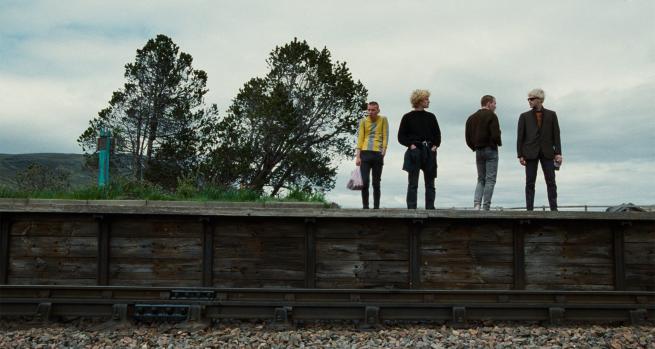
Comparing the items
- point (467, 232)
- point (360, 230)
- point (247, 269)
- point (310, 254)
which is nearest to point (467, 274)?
point (467, 232)

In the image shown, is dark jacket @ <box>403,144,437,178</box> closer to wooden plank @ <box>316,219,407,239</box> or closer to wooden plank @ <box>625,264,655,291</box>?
wooden plank @ <box>316,219,407,239</box>

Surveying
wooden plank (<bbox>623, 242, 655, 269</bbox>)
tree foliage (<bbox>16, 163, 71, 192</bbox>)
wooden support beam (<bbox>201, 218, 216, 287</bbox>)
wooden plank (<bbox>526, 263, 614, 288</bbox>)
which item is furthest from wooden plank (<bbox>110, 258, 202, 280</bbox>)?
tree foliage (<bbox>16, 163, 71, 192</bbox>)

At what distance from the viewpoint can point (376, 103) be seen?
10.0m

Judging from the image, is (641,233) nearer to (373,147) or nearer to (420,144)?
(420,144)

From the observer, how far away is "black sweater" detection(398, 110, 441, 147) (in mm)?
9789

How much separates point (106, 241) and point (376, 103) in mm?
4851

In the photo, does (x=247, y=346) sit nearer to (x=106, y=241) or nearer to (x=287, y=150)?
(x=106, y=241)

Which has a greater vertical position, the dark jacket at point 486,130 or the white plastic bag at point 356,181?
the dark jacket at point 486,130

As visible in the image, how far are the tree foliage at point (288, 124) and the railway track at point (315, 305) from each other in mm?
15928

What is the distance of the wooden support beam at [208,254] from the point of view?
907cm

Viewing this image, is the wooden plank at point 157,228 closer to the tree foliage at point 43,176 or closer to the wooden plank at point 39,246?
the wooden plank at point 39,246

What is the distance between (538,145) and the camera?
9789 mm

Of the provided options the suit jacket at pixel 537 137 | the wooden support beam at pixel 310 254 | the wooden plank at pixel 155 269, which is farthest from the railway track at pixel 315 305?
the suit jacket at pixel 537 137

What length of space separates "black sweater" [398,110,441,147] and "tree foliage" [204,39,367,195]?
50.2 feet
